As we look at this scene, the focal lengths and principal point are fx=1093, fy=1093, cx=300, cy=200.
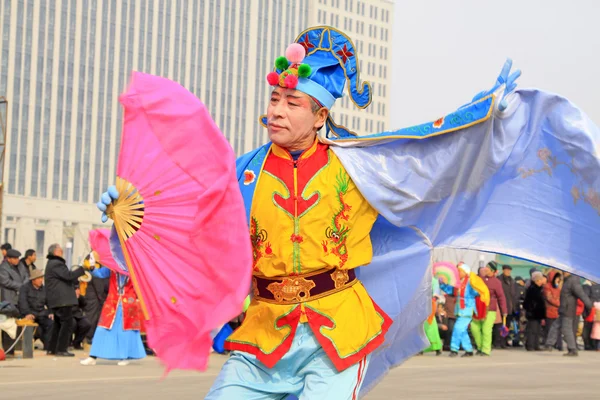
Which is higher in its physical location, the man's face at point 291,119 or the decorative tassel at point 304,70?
the decorative tassel at point 304,70

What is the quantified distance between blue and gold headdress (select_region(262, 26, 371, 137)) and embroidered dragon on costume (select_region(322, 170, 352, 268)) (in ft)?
1.52

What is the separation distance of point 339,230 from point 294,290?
39 centimetres

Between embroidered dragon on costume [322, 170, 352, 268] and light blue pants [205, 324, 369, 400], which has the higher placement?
embroidered dragon on costume [322, 170, 352, 268]

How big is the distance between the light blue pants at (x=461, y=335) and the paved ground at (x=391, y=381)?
195 cm

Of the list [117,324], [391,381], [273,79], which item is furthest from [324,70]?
[117,324]

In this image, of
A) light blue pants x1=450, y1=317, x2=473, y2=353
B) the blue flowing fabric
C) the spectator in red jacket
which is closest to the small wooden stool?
light blue pants x1=450, y1=317, x2=473, y2=353

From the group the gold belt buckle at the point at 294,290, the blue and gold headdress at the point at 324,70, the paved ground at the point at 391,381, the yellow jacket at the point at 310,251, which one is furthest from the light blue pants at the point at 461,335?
the gold belt buckle at the point at 294,290

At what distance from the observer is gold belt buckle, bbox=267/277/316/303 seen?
535 cm

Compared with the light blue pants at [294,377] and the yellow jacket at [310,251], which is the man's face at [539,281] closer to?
the yellow jacket at [310,251]

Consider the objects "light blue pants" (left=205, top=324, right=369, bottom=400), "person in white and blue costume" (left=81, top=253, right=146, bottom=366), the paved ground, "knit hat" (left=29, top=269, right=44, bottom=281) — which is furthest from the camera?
"knit hat" (left=29, top=269, right=44, bottom=281)

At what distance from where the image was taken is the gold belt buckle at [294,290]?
17.6 ft

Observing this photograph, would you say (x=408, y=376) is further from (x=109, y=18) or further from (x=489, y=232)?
(x=109, y=18)

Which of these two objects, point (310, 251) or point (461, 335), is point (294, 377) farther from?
point (461, 335)

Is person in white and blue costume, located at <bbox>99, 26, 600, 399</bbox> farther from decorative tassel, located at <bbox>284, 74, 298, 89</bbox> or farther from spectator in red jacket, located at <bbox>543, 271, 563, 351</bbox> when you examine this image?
spectator in red jacket, located at <bbox>543, 271, 563, 351</bbox>
